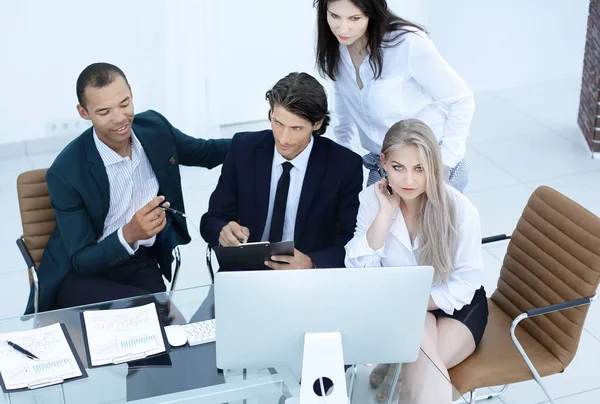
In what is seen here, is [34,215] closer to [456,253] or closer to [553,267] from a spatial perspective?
[456,253]

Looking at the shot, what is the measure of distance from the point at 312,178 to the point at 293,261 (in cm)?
34

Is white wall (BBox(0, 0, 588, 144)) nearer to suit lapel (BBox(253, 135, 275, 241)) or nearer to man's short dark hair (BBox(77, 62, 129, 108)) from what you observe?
man's short dark hair (BBox(77, 62, 129, 108))

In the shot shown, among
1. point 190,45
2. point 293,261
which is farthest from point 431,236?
point 190,45

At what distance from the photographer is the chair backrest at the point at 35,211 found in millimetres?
3092

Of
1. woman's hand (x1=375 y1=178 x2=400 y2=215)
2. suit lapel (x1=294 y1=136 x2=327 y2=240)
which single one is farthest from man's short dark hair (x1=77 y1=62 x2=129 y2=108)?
woman's hand (x1=375 y1=178 x2=400 y2=215)

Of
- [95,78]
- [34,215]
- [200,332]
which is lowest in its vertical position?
[200,332]

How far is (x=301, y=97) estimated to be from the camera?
111 inches

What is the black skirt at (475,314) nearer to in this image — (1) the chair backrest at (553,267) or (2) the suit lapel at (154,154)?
A: (1) the chair backrest at (553,267)

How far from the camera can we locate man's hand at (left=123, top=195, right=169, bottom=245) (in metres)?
2.94

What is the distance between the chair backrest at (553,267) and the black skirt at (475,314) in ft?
0.66

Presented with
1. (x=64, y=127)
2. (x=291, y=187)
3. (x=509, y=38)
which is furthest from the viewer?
(x=509, y=38)

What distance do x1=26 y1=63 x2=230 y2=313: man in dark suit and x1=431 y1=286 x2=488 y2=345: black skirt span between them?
1052mm

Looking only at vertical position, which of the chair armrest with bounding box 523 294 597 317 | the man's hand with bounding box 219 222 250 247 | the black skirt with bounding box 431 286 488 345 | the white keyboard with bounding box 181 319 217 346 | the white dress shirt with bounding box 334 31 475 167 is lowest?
the black skirt with bounding box 431 286 488 345

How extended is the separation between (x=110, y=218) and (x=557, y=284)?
63.2 inches
